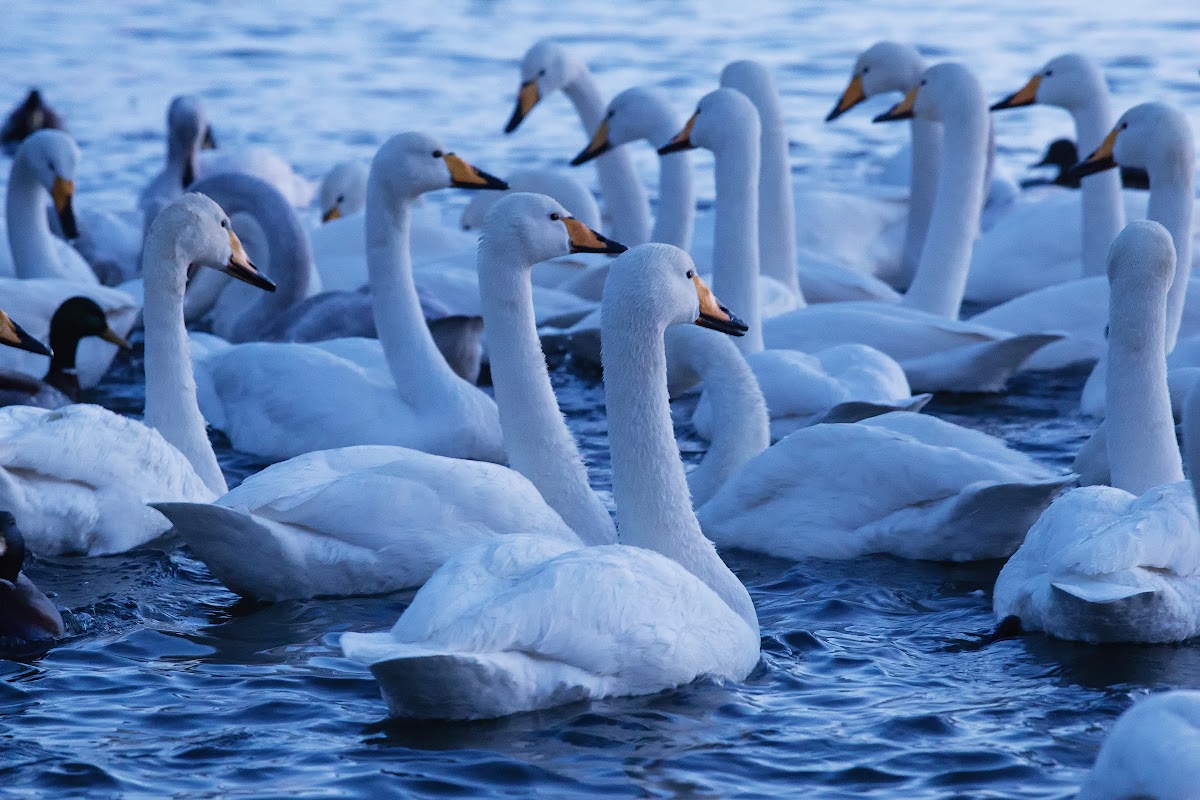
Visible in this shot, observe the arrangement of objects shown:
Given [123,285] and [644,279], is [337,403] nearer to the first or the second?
[644,279]

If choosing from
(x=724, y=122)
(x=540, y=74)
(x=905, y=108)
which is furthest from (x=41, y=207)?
(x=905, y=108)

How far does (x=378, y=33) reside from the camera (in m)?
25.6

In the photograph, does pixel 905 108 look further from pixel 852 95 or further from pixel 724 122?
pixel 724 122

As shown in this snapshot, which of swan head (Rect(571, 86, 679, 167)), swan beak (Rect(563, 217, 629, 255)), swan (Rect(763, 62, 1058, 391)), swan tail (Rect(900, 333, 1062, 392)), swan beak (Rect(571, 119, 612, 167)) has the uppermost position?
swan beak (Rect(563, 217, 629, 255))

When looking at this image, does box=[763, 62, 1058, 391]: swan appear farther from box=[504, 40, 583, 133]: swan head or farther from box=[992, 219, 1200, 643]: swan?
box=[504, 40, 583, 133]: swan head

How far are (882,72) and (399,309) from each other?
559 centimetres

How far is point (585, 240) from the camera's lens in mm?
7816

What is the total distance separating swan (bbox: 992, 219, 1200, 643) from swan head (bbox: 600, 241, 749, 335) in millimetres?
1330

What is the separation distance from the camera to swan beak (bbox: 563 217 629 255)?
777cm

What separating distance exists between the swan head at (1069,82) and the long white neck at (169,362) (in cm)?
593

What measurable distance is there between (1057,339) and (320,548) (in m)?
4.31

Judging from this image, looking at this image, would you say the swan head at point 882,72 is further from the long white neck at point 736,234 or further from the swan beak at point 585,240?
the swan beak at point 585,240

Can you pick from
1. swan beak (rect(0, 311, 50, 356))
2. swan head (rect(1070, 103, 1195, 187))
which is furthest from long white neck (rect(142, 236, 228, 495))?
swan head (rect(1070, 103, 1195, 187))

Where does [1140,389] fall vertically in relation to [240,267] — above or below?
below
